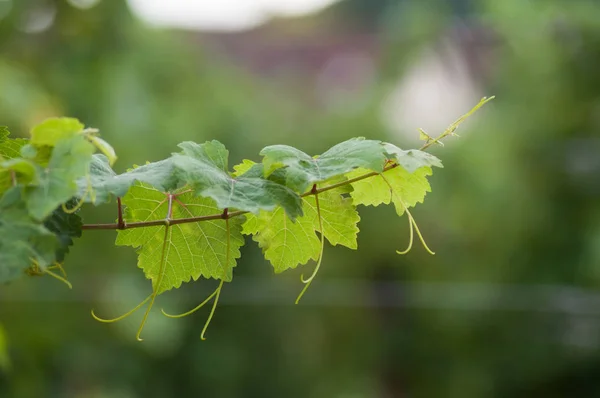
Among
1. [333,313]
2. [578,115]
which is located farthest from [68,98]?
[578,115]

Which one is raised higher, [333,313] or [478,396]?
[333,313]

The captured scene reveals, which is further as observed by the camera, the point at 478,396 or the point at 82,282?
the point at 478,396

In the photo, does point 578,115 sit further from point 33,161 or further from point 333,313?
point 33,161

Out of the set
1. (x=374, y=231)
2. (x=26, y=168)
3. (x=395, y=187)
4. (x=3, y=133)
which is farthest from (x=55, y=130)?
(x=374, y=231)

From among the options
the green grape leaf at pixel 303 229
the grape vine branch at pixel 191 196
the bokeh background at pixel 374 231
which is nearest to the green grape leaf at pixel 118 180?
the grape vine branch at pixel 191 196

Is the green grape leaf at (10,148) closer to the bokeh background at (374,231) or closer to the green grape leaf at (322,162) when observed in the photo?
the green grape leaf at (322,162)

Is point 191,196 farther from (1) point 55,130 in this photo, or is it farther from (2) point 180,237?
(1) point 55,130
